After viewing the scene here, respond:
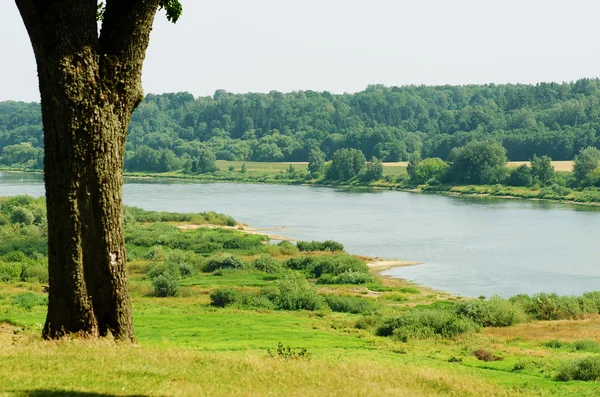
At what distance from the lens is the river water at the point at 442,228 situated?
52.2 metres

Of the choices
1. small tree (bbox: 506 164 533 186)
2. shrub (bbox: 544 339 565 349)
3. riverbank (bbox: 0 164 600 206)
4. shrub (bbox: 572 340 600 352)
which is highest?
small tree (bbox: 506 164 533 186)

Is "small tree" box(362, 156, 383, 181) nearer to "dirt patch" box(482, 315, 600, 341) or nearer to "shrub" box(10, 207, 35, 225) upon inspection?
"shrub" box(10, 207, 35, 225)

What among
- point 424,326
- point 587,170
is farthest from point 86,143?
point 587,170

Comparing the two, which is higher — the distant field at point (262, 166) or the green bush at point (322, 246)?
the distant field at point (262, 166)

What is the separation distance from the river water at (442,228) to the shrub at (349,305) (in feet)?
25.1

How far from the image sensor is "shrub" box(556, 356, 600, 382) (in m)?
21.5

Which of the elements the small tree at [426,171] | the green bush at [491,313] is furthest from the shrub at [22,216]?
the small tree at [426,171]

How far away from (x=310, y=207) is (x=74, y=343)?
89.7m

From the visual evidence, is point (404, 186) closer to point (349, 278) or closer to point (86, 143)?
point (349, 278)

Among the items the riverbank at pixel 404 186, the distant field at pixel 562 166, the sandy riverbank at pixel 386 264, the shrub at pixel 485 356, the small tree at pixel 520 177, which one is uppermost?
the distant field at pixel 562 166

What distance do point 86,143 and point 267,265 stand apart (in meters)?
43.7

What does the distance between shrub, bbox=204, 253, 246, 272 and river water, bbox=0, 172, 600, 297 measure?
33.2ft

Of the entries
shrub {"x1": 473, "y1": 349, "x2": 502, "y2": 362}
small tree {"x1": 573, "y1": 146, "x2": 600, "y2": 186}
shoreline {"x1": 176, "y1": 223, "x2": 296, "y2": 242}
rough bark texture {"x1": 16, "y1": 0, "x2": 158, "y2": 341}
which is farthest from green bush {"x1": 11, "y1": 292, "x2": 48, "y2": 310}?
small tree {"x1": 573, "y1": 146, "x2": 600, "y2": 186}

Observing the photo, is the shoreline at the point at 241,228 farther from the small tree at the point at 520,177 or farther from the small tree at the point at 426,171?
the small tree at the point at 426,171
